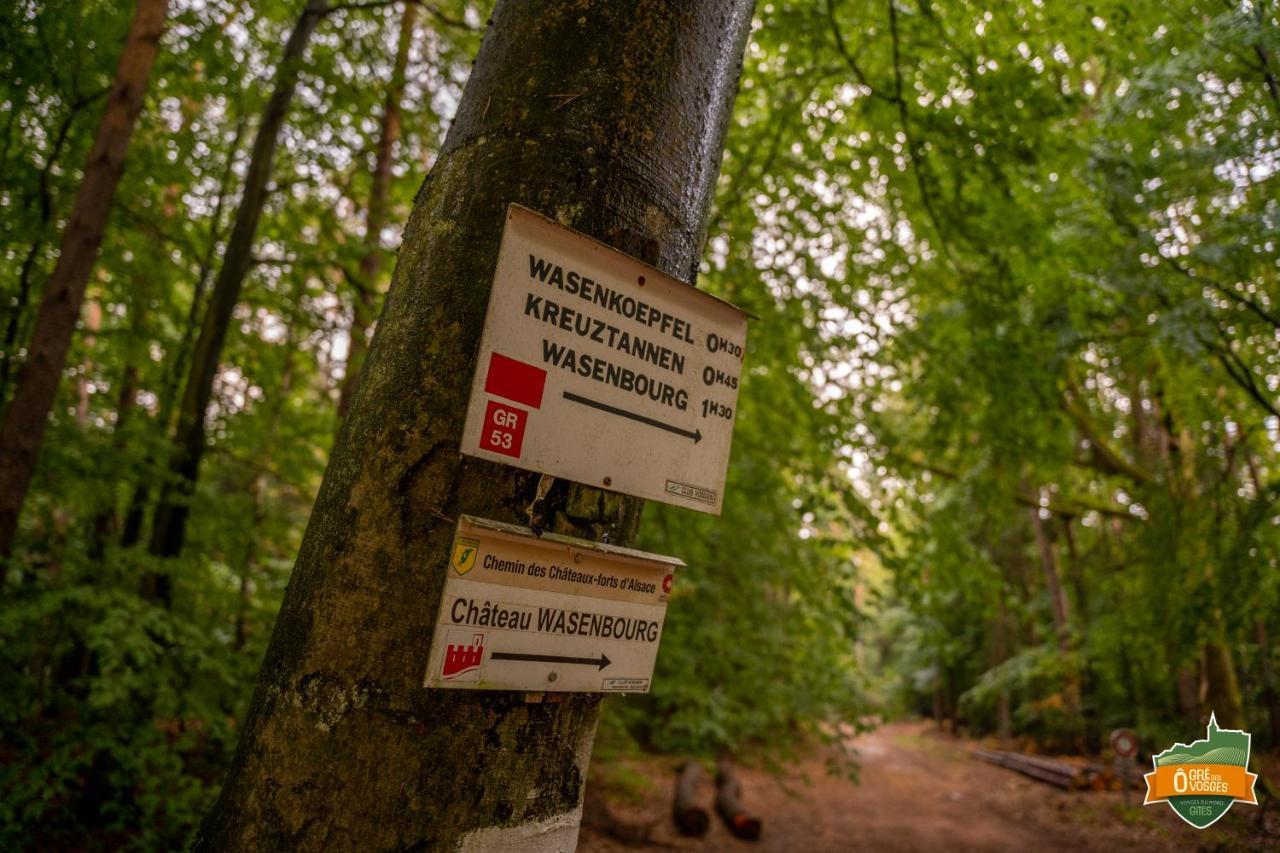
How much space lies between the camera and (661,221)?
125 cm

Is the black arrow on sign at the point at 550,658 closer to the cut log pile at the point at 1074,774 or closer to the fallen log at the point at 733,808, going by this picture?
the fallen log at the point at 733,808

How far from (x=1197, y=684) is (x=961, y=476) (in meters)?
6.03

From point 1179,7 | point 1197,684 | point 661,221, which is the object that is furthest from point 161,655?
point 1197,684

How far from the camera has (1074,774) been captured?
1322 cm

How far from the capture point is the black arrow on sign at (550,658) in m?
1.02

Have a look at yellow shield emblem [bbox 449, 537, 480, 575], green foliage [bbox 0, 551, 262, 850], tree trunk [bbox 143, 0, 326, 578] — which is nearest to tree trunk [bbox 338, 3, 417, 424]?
tree trunk [bbox 143, 0, 326, 578]

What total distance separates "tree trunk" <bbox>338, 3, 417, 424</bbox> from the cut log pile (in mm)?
13051

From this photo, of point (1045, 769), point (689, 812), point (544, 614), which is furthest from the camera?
point (1045, 769)

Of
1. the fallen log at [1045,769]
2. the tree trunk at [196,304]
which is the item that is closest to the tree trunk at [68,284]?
the tree trunk at [196,304]

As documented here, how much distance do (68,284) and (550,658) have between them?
444cm

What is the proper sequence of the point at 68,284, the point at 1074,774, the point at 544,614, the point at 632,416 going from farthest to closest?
1. the point at 1074,774
2. the point at 68,284
3. the point at 632,416
4. the point at 544,614

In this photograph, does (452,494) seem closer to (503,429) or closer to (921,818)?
(503,429)

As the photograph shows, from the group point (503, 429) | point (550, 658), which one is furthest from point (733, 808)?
point (503, 429)

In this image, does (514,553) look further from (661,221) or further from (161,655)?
(161,655)
